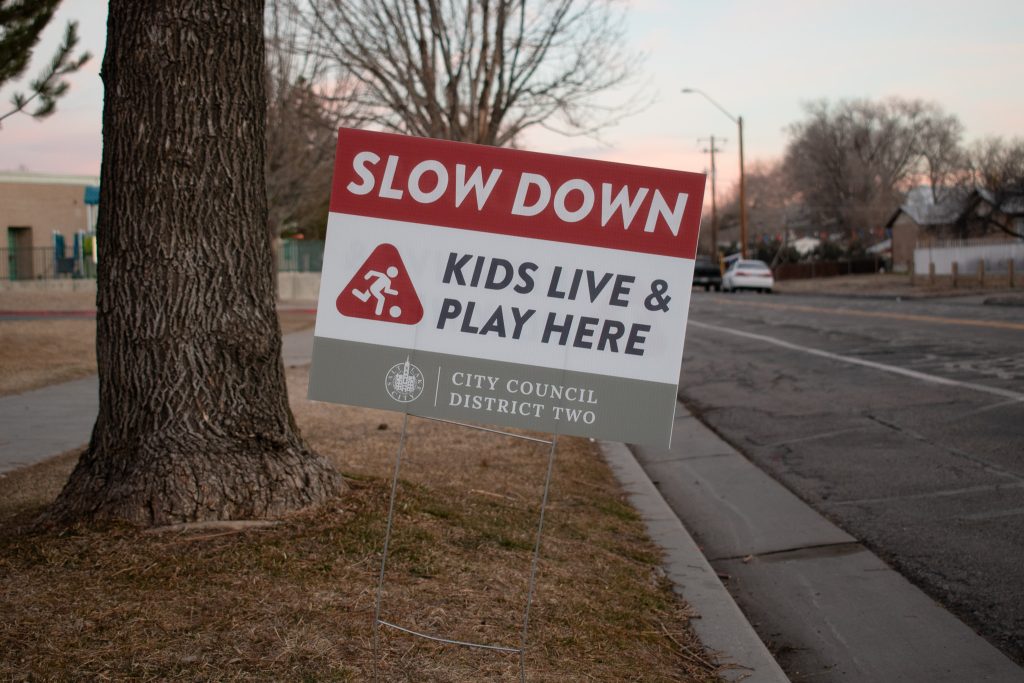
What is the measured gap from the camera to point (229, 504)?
4762 millimetres

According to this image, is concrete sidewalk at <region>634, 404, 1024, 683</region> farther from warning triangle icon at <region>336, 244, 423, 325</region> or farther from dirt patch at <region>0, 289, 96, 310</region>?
dirt patch at <region>0, 289, 96, 310</region>

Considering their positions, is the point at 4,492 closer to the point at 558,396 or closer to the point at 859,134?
the point at 558,396

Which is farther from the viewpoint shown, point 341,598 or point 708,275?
point 708,275

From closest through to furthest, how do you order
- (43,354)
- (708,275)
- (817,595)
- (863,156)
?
(817,595) → (43,354) → (708,275) → (863,156)

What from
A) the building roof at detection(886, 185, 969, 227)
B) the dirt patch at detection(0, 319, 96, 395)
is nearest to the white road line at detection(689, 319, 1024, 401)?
the dirt patch at detection(0, 319, 96, 395)

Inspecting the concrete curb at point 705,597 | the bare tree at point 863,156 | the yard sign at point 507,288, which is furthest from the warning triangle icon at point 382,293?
the bare tree at point 863,156

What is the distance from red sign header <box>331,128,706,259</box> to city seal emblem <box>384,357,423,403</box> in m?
0.53

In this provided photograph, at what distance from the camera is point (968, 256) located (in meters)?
41.4

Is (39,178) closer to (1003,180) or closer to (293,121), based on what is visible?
(293,121)

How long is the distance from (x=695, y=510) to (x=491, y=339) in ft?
13.4

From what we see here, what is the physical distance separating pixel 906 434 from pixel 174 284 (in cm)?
670

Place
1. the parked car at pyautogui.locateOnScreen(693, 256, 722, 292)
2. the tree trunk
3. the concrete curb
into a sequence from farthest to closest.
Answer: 1. the parked car at pyautogui.locateOnScreen(693, 256, 722, 292)
2. the tree trunk
3. the concrete curb

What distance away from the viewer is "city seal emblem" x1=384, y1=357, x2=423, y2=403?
12.3ft

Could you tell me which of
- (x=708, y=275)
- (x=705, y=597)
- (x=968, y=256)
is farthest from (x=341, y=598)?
(x=708, y=275)
